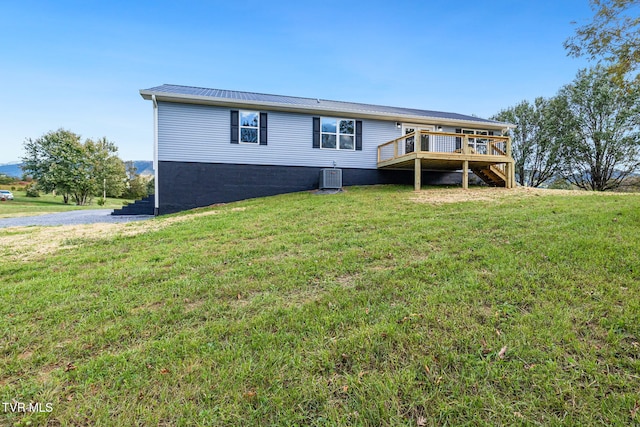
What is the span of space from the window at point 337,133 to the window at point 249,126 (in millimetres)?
2764

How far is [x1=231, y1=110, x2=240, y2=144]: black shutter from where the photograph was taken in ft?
37.6

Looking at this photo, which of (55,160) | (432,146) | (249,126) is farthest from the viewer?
(55,160)

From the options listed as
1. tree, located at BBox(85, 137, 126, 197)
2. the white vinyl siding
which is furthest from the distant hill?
the white vinyl siding

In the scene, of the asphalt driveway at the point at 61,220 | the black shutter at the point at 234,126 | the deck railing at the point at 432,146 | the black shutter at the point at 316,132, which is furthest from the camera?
the black shutter at the point at 316,132

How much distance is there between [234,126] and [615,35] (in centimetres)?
1085

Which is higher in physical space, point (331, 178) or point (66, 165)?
point (66, 165)

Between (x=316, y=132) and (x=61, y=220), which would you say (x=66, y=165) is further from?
(x=316, y=132)

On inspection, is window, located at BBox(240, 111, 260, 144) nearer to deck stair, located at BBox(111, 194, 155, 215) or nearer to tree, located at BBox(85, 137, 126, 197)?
deck stair, located at BBox(111, 194, 155, 215)

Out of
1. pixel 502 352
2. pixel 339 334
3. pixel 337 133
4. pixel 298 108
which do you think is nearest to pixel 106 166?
pixel 298 108

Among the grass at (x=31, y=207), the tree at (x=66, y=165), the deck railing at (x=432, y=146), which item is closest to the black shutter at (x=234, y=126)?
the deck railing at (x=432, y=146)

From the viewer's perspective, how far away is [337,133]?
41.8 ft

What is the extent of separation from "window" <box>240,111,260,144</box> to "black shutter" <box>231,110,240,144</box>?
16 centimetres

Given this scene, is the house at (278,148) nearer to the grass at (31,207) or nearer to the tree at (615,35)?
the tree at (615,35)

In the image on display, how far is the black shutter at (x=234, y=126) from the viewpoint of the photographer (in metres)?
11.5
